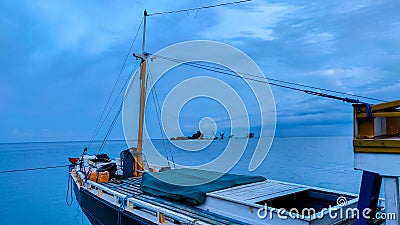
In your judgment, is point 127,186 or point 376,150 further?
point 127,186

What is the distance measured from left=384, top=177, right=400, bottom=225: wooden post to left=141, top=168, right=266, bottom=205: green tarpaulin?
13.8ft

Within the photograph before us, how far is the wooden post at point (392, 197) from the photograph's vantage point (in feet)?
9.93

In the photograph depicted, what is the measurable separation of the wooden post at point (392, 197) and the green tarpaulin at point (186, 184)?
4214 mm

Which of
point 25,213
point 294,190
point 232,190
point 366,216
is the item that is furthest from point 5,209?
point 366,216

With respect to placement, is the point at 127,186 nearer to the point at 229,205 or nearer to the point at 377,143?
the point at 229,205

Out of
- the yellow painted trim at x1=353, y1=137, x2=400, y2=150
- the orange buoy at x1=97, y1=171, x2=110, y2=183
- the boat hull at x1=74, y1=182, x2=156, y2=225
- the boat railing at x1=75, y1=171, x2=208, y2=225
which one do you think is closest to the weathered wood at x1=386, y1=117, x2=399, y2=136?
the yellow painted trim at x1=353, y1=137, x2=400, y2=150

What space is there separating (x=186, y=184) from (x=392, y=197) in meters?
5.27

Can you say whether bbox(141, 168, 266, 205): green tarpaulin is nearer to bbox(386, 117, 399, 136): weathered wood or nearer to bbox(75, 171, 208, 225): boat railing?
bbox(75, 171, 208, 225): boat railing

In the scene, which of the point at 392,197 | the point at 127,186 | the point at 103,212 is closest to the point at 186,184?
the point at 127,186

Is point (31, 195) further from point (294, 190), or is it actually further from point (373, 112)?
point (373, 112)

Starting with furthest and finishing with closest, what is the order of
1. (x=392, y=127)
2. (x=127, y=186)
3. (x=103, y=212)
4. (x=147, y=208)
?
(x=127, y=186)
(x=103, y=212)
(x=147, y=208)
(x=392, y=127)

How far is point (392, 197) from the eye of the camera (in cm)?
305

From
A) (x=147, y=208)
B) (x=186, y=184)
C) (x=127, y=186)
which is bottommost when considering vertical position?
(x=127, y=186)

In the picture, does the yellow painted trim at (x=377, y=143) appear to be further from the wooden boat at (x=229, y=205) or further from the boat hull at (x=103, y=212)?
the boat hull at (x=103, y=212)
